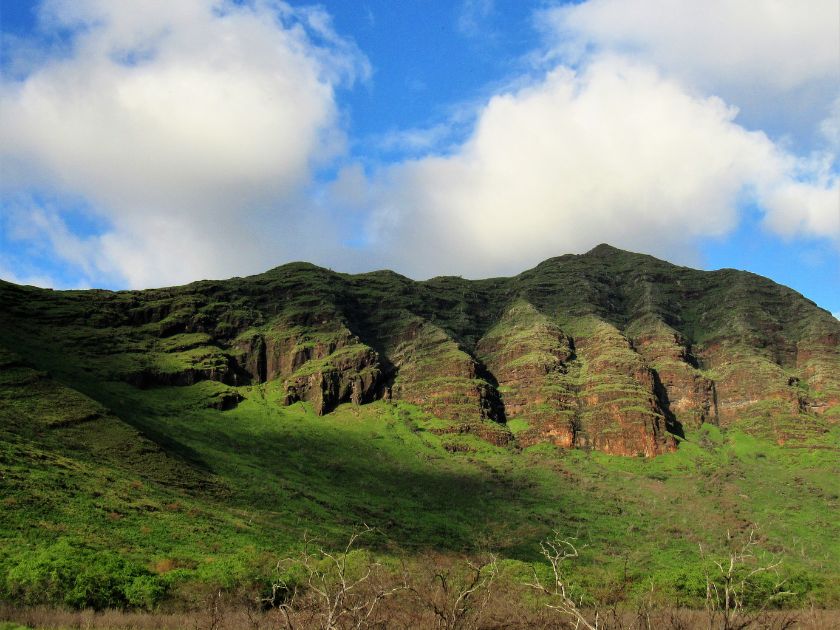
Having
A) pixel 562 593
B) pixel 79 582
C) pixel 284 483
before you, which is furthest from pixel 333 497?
pixel 562 593

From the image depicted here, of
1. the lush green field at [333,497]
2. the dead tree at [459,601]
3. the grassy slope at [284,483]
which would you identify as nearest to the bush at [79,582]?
the lush green field at [333,497]

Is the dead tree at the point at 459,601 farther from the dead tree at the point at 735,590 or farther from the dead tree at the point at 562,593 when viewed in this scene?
the dead tree at the point at 735,590

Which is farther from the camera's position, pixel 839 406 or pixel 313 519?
pixel 839 406

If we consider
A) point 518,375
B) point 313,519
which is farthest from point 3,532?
point 518,375

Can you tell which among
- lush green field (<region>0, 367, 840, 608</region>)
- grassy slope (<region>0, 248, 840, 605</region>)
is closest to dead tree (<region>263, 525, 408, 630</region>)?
lush green field (<region>0, 367, 840, 608</region>)

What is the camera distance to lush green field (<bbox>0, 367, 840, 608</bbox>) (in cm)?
5400

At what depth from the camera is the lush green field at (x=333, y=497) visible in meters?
54.0

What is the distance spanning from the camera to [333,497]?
117 meters

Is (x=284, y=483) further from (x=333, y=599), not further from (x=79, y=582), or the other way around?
(x=333, y=599)

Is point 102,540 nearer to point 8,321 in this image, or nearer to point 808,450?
point 8,321

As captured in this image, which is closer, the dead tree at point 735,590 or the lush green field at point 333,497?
the dead tree at point 735,590

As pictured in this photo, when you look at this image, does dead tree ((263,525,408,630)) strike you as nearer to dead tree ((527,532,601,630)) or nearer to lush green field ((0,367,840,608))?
dead tree ((527,532,601,630))

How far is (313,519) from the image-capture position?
3952 inches

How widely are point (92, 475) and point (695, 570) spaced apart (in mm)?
72809
